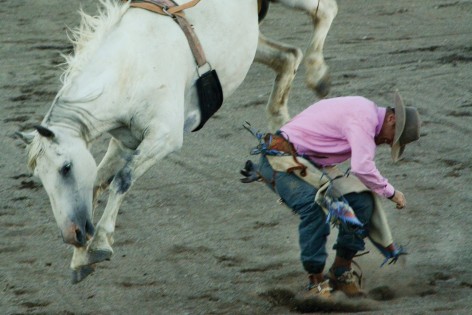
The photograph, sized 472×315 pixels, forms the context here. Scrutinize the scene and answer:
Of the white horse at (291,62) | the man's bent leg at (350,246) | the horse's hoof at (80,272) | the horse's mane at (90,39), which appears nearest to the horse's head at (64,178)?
the horse's hoof at (80,272)

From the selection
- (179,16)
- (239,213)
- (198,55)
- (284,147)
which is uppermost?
(179,16)

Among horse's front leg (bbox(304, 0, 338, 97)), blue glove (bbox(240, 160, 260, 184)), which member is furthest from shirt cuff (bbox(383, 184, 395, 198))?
horse's front leg (bbox(304, 0, 338, 97))

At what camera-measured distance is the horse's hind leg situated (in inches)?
282

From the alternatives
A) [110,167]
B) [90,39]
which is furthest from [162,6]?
[110,167]

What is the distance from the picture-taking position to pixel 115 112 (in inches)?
223

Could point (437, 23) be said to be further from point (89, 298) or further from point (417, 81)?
point (89, 298)

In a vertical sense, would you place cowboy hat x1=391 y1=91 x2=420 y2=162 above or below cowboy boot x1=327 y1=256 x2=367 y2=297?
above

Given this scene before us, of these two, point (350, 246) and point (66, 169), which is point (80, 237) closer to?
point (66, 169)

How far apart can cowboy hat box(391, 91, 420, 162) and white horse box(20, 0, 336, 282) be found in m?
1.14

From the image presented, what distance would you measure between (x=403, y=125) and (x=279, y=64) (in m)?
1.89

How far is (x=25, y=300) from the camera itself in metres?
5.94

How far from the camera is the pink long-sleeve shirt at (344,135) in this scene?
5.43 meters

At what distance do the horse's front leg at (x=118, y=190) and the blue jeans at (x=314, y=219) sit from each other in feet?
2.11

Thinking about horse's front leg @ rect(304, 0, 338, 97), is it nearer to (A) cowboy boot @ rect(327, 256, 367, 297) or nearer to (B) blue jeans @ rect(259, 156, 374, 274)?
(B) blue jeans @ rect(259, 156, 374, 274)
